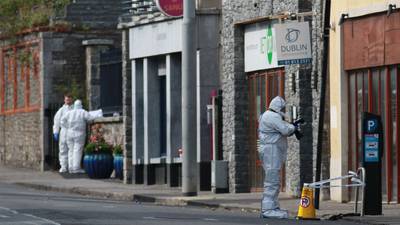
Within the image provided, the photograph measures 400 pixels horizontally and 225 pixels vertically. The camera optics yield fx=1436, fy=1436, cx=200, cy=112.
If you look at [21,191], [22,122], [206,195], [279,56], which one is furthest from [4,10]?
[279,56]

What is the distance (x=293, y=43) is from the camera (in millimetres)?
27000

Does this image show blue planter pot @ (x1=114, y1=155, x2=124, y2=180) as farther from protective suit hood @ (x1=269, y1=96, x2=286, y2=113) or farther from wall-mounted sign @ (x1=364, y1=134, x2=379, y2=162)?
wall-mounted sign @ (x1=364, y1=134, x2=379, y2=162)

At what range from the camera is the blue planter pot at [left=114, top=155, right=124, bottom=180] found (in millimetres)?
37625

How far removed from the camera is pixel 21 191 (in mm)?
32875

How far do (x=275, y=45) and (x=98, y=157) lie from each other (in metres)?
10.8

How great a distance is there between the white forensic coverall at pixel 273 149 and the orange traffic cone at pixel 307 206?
311mm

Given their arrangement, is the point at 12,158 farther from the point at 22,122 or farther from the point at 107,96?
the point at 107,96

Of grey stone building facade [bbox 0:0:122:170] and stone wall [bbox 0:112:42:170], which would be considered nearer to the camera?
grey stone building facade [bbox 0:0:122:170]

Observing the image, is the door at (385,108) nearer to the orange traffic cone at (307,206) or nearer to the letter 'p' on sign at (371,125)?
the letter 'p' on sign at (371,125)

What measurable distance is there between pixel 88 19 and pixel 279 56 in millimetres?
17296

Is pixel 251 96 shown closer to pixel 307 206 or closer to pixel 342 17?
pixel 342 17

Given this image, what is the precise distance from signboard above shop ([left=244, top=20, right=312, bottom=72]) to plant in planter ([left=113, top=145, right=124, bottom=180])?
749cm

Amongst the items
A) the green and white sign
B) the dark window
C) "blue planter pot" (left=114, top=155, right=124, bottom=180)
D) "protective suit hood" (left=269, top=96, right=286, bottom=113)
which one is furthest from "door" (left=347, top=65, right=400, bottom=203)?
the dark window

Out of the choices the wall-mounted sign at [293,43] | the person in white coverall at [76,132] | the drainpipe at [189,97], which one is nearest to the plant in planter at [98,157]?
the person in white coverall at [76,132]
